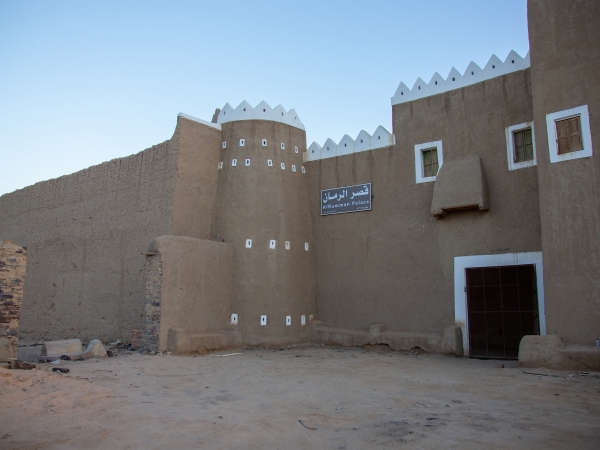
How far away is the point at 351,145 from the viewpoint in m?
14.3

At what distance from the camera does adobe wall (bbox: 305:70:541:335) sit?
11312mm

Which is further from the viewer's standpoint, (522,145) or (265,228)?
(265,228)

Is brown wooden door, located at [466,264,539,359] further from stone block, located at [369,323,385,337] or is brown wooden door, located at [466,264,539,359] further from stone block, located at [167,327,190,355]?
stone block, located at [167,327,190,355]

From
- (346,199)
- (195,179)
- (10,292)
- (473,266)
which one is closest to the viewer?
(10,292)

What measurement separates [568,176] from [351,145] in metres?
6.45

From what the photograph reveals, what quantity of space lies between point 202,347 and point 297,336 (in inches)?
115

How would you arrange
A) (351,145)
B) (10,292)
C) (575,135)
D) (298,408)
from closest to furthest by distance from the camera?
(298,408) → (10,292) → (575,135) → (351,145)

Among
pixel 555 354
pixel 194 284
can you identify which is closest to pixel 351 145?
pixel 194 284

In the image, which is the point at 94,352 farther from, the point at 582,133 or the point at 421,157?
the point at 582,133

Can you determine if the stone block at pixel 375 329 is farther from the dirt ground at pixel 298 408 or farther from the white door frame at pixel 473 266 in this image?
the dirt ground at pixel 298 408

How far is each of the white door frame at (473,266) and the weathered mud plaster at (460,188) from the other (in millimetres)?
1167

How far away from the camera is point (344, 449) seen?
14.6 feet

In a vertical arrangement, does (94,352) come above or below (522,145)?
below

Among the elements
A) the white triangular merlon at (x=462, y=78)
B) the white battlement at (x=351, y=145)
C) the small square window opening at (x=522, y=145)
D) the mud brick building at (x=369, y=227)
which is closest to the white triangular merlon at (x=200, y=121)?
the mud brick building at (x=369, y=227)
